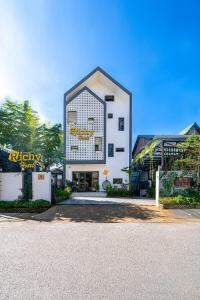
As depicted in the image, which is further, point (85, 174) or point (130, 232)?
point (85, 174)

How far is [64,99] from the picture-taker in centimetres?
2609

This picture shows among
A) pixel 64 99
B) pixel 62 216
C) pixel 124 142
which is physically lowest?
pixel 62 216

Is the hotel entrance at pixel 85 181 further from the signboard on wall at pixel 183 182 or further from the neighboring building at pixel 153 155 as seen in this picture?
the signboard on wall at pixel 183 182

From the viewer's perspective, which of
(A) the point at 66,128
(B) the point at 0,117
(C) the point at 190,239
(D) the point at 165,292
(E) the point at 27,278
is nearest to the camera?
(D) the point at 165,292

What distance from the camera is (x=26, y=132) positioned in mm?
16234

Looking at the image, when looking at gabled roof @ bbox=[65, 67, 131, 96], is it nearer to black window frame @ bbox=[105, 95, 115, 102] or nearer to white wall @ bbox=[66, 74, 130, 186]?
white wall @ bbox=[66, 74, 130, 186]

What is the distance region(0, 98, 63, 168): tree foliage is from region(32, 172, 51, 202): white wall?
2.90m

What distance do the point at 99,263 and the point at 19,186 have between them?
10.4 metres

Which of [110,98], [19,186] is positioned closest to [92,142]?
[110,98]

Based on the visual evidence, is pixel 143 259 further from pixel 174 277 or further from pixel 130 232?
pixel 130 232

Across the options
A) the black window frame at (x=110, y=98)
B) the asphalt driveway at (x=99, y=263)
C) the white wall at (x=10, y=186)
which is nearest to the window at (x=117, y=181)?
the black window frame at (x=110, y=98)

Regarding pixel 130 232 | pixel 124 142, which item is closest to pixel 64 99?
pixel 124 142

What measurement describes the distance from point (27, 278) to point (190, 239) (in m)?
4.99

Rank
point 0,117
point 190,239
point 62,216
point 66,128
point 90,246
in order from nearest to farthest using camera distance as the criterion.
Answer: point 90,246, point 190,239, point 62,216, point 0,117, point 66,128
